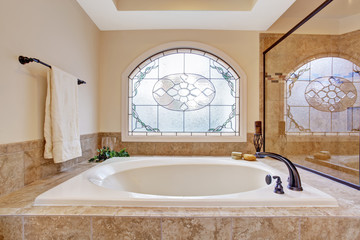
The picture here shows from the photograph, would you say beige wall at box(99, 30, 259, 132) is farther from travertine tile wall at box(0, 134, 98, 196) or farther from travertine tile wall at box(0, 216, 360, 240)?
travertine tile wall at box(0, 216, 360, 240)

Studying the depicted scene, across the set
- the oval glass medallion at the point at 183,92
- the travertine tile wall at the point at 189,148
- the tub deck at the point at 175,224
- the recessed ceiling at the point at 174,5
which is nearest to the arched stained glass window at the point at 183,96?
the oval glass medallion at the point at 183,92

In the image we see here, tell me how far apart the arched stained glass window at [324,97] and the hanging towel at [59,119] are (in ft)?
7.03

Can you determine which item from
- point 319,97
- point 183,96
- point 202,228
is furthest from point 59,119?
point 319,97

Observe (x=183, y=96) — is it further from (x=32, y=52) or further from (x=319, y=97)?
(x=32, y=52)

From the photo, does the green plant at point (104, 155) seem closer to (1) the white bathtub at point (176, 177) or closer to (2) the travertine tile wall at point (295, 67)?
(1) the white bathtub at point (176, 177)

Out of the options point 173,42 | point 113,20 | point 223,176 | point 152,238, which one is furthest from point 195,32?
point 152,238

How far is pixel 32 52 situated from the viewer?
133 cm

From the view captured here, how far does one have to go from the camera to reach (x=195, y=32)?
2.41 meters

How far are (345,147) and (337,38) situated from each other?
0.86 m

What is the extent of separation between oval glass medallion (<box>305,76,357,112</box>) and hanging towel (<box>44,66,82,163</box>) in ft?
7.09

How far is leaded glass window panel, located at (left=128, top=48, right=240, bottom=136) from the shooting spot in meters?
2.47

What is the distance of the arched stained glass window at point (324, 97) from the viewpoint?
53.7 inches

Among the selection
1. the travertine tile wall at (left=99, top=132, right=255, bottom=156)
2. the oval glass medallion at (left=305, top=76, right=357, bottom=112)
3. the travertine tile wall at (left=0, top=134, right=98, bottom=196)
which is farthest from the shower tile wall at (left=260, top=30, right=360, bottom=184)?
the travertine tile wall at (left=0, top=134, right=98, bottom=196)

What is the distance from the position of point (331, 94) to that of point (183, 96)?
1.51 meters
